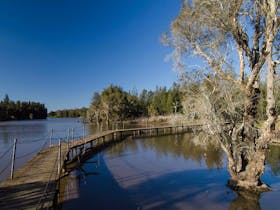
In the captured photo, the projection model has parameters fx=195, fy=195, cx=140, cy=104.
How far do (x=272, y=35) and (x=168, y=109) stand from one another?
36055mm

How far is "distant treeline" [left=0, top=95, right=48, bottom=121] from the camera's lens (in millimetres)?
65312

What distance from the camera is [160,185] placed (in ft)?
22.9

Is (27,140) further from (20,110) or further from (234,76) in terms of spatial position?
(20,110)

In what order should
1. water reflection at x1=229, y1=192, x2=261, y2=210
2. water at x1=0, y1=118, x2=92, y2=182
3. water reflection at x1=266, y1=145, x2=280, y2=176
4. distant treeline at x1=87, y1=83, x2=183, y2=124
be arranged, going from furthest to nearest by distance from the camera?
distant treeline at x1=87, y1=83, x2=183, y2=124 < water at x1=0, y1=118, x2=92, y2=182 < water reflection at x1=266, y1=145, x2=280, y2=176 < water reflection at x1=229, y1=192, x2=261, y2=210

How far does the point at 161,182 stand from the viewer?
730 centimetres

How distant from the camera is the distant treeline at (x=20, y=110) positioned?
65.3m

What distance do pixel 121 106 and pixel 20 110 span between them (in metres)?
52.6

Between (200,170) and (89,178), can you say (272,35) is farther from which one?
(89,178)

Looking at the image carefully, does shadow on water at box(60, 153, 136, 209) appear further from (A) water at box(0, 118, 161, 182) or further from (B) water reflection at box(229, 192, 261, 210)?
(B) water reflection at box(229, 192, 261, 210)

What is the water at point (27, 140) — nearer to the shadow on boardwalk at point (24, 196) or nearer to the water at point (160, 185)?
the shadow on boardwalk at point (24, 196)

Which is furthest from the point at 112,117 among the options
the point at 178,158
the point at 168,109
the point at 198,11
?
the point at 198,11

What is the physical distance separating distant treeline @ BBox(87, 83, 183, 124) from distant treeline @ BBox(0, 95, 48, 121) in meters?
36.9

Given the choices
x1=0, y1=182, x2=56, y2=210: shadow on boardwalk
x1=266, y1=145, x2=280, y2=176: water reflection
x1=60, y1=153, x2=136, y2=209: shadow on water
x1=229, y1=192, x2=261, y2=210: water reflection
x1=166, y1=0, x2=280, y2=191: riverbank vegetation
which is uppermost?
x1=166, y1=0, x2=280, y2=191: riverbank vegetation

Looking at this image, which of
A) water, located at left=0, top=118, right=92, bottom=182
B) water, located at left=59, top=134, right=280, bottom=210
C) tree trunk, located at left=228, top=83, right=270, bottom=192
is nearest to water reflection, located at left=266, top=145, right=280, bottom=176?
water, located at left=59, top=134, right=280, bottom=210
